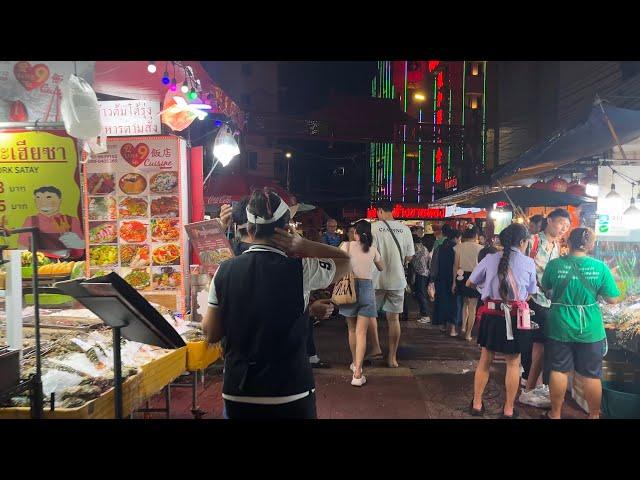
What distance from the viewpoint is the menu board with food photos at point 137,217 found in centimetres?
581

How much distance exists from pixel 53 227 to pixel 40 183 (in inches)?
24.4

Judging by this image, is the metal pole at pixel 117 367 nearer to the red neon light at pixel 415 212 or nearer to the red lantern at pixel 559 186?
the red lantern at pixel 559 186

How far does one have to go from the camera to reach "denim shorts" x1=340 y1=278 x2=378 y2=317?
5816 millimetres

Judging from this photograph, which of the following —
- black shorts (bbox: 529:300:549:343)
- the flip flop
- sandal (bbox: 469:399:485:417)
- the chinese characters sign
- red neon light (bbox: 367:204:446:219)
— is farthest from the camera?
red neon light (bbox: 367:204:446:219)

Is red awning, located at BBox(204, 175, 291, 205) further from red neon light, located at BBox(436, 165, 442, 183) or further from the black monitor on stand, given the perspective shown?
red neon light, located at BBox(436, 165, 442, 183)

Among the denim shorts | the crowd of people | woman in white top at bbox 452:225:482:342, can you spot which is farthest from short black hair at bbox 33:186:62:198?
woman in white top at bbox 452:225:482:342

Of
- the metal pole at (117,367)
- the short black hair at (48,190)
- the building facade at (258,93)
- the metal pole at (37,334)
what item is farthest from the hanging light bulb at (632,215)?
the building facade at (258,93)

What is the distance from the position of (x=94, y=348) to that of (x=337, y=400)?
8.95ft

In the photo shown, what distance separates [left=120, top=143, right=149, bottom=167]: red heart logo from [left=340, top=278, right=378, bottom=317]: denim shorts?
3.35m

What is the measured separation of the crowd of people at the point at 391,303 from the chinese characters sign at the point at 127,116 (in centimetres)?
242

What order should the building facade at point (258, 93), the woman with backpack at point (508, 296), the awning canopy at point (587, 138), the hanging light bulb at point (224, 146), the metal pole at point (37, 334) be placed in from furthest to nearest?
the building facade at point (258, 93), the hanging light bulb at point (224, 146), the awning canopy at point (587, 138), the woman with backpack at point (508, 296), the metal pole at point (37, 334)

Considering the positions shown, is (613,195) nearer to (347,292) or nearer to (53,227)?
(347,292)

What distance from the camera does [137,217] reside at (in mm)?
5902

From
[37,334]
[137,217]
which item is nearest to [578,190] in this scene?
[137,217]
